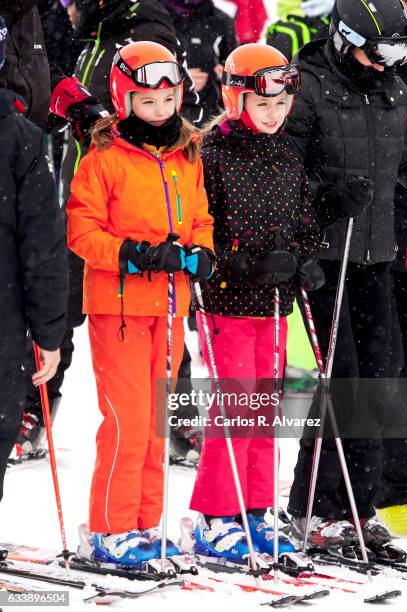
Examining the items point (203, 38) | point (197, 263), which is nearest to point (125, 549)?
point (197, 263)

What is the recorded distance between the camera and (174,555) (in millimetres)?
4746

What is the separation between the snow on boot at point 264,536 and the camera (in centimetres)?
494

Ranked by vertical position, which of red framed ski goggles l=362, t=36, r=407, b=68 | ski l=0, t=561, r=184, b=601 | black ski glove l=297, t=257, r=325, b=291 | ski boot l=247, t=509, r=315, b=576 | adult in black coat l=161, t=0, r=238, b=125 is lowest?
ski l=0, t=561, r=184, b=601

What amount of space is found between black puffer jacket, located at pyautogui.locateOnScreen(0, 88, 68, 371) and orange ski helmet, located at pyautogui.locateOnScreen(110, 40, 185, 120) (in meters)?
0.97

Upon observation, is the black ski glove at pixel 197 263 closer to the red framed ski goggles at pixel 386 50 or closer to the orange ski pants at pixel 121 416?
the orange ski pants at pixel 121 416

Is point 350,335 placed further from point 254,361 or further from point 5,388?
point 5,388

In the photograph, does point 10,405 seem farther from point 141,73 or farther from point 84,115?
point 84,115

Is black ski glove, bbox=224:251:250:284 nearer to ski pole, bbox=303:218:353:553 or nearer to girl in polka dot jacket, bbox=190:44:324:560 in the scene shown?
girl in polka dot jacket, bbox=190:44:324:560

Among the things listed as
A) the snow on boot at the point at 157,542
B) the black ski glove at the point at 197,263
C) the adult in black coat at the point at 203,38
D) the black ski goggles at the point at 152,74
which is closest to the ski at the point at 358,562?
the snow on boot at the point at 157,542

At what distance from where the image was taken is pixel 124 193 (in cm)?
470

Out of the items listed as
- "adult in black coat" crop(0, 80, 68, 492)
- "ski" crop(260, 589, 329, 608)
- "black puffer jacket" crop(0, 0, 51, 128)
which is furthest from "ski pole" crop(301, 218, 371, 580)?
"adult in black coat" crop(0, 80, 68, 492)

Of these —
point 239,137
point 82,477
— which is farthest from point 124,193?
point 82,477

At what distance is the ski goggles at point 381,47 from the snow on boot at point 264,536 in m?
1.88

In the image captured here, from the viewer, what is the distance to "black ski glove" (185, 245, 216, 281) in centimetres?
462
